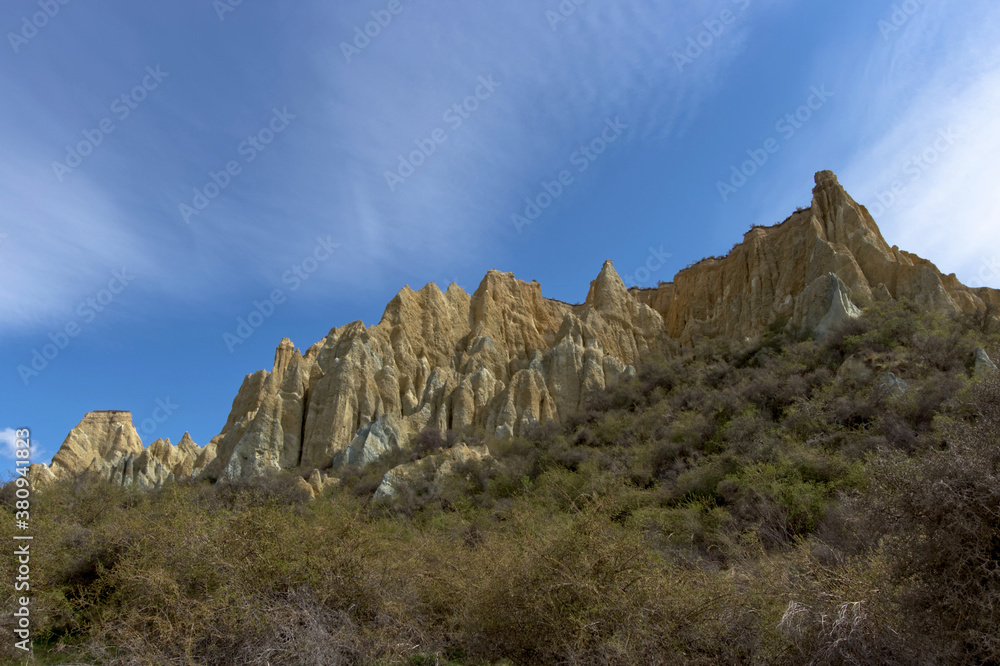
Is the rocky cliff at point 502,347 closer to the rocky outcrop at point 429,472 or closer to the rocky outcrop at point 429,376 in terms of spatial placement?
the rocky outcrop at point 429,376

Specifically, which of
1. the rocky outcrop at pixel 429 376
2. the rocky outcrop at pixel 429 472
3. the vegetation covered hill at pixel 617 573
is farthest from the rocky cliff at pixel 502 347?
the vegetation covered hill at pixel 617 573

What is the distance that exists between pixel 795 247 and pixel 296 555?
36253mm

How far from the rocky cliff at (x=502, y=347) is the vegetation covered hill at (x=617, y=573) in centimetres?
1339

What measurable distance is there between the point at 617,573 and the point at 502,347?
1267 inches

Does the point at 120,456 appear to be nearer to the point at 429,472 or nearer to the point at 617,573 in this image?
the point at 429,472

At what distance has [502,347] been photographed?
125 feet

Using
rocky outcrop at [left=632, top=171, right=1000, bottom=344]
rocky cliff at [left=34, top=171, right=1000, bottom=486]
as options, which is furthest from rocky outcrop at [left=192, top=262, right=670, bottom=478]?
rocky outcrop at [left=632, top=171, right=1000, bottom=344]

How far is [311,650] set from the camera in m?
6.00

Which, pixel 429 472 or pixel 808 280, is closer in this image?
pixel 429 472

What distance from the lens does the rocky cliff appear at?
28.0 meters

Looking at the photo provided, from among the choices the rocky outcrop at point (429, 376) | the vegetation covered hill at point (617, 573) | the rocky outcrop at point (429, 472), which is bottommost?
the vegetation covered hill at point (617, 573)

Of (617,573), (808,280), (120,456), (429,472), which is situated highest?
(120,456)

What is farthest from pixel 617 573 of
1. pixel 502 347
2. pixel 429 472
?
pixel 502 347

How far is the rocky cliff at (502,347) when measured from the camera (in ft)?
91.8
